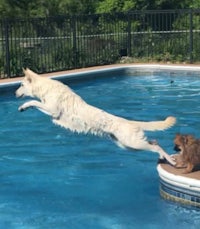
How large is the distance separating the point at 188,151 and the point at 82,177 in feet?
6.95

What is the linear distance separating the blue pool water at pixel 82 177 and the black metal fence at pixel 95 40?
166 inches

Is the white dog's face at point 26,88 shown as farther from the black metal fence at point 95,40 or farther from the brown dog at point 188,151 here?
the black metal fence at point 95,40

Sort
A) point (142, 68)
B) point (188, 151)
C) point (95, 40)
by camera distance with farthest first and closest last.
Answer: point (95, 40), point (142, 68), point (188, 151)

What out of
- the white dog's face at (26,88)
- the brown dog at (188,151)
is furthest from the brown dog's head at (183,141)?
the white dog's face at (26,88)

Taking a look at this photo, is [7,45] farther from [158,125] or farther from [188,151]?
[188,151]

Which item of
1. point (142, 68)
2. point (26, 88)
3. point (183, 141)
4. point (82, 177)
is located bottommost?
point (82, 177)

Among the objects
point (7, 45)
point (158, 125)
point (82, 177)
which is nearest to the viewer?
point (158, 125)

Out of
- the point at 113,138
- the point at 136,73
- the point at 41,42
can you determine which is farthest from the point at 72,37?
the point at 113,138

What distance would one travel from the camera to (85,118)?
7086 mm

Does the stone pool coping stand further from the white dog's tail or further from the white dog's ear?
the white dog's tail

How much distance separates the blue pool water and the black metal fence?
423cm

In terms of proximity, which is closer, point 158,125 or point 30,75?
point 158,125

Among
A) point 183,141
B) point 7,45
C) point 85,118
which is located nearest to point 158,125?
point 183,141

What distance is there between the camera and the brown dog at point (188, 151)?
6.75 metres
